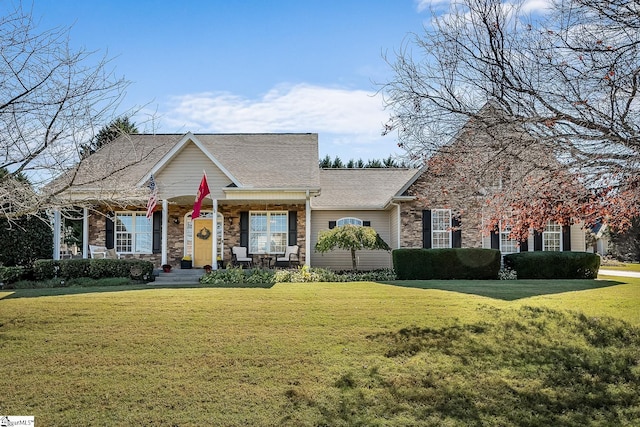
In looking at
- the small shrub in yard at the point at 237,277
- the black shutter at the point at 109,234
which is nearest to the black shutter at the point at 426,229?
the small shrub in yard at the point at 237,277

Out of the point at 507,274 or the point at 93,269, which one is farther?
the point at 507,274

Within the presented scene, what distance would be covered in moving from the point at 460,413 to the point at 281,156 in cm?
1765

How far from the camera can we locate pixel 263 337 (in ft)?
28.2

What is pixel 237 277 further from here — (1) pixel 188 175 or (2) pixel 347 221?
(2) pixel 347 221

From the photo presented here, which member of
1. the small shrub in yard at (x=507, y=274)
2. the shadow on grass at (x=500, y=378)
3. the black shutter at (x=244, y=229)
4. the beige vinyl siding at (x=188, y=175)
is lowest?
the shadow on grass at (x=500, y=378)

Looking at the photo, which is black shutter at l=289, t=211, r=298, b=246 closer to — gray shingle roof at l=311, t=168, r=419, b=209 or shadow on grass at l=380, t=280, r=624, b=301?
gray shingle roof at l=311, t=168, r=419, b=209

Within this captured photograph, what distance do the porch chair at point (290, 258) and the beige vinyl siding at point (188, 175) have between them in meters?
3.40

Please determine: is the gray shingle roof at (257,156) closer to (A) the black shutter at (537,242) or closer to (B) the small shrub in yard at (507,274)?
(B) the small shrub in yard at (507,274)

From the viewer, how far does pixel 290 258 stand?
2097 centimetres

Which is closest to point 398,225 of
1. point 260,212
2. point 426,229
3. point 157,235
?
point 426,229

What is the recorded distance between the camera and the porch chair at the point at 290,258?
20.8 meters

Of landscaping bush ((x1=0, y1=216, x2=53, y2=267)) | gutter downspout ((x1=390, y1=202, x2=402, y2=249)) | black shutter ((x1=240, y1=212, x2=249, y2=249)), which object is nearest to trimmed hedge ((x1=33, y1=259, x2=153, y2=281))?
landscaping bush ((x1=0, y1=216, x2=53, y2=267))

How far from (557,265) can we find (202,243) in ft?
42.1

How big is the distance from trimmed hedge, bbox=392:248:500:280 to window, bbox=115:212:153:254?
31.9 feet
